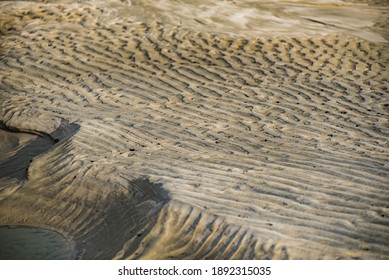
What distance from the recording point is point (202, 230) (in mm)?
5547

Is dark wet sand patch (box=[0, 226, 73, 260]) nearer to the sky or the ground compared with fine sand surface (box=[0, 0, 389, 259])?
nearer to the ground

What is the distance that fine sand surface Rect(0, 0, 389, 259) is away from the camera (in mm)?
5641

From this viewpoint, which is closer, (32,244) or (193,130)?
(32,244)

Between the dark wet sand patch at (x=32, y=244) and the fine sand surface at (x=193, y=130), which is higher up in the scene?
the fine sand surface at (x=193, y=130)

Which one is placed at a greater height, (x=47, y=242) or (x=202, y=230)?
(x=202, y=230)

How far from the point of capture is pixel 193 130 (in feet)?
25.5

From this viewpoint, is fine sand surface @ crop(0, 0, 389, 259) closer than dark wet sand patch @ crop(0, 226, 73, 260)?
Yes

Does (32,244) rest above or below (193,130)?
below

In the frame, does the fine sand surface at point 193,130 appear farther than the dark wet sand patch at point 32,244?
No

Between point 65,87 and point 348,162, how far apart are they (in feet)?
14.4

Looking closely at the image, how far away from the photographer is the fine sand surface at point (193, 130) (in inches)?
222
